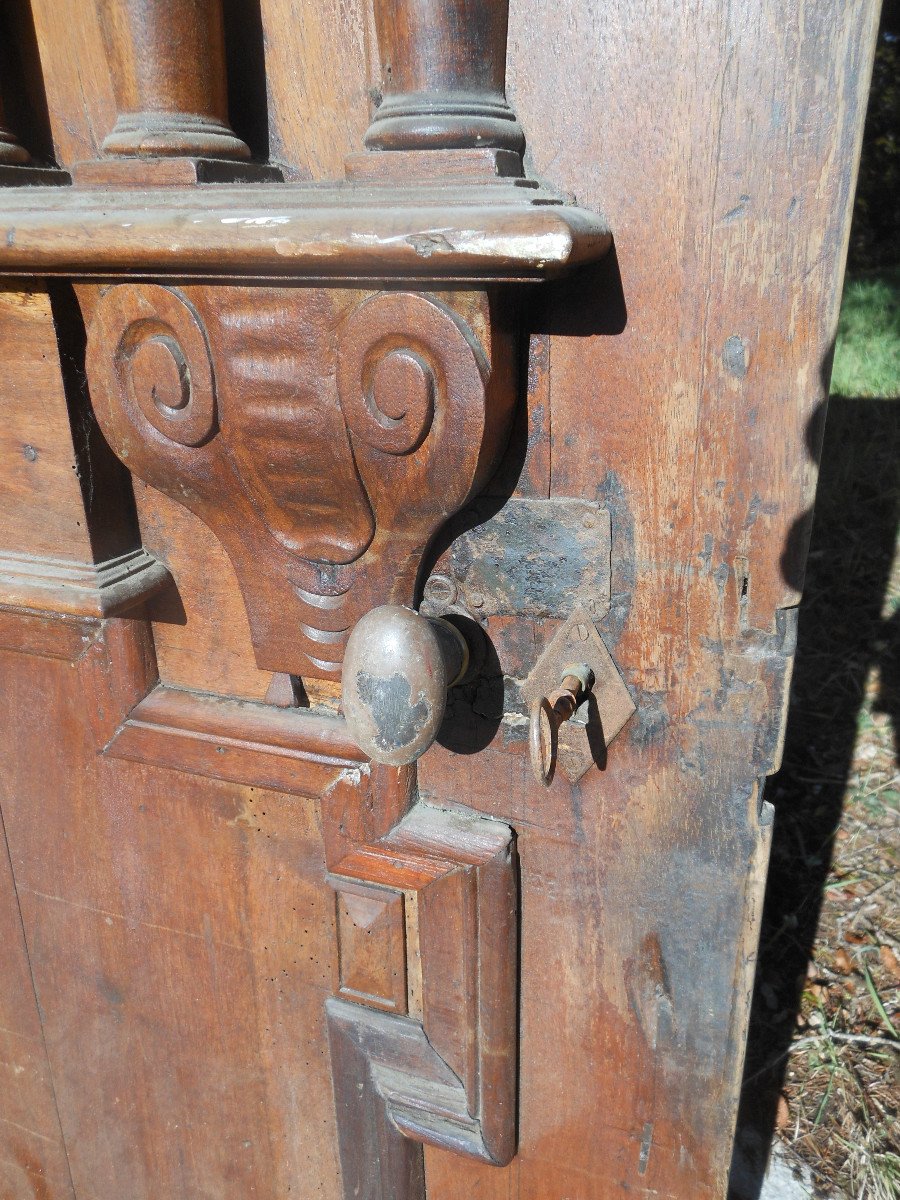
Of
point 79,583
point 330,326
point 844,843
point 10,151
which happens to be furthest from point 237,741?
point 844,843

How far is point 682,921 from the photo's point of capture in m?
0.88

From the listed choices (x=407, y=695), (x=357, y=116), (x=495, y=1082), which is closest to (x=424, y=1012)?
(x=495, y=1082)

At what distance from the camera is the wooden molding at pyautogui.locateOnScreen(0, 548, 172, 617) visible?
874 mm

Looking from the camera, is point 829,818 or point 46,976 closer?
point 46,976

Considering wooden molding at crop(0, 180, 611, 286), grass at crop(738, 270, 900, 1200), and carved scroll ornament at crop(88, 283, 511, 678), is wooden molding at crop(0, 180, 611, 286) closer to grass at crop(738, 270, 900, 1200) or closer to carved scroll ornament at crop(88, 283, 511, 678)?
carved scroll ornament at crop(88, 283, 511, 678)

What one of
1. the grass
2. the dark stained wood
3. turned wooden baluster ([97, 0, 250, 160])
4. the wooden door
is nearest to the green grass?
the grass

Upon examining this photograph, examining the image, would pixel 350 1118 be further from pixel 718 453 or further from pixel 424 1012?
pixel 718 453

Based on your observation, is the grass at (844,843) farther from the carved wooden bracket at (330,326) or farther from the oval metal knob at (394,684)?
the oval metal knob at (394,684)

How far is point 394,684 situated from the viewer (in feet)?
2.28

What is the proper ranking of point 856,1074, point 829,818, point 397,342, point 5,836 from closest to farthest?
point 397,342, point 5,836, point 856,1074, point 829,818

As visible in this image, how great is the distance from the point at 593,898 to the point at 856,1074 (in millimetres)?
923

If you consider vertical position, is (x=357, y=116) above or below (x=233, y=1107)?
above

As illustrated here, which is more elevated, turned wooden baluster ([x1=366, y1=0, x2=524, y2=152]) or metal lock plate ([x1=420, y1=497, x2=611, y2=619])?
turned wooden baluster ([x1=366, y1=0, x2=524, y2=152])

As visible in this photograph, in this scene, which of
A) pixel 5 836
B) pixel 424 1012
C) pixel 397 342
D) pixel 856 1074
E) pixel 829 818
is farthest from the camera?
pixel 829 818
